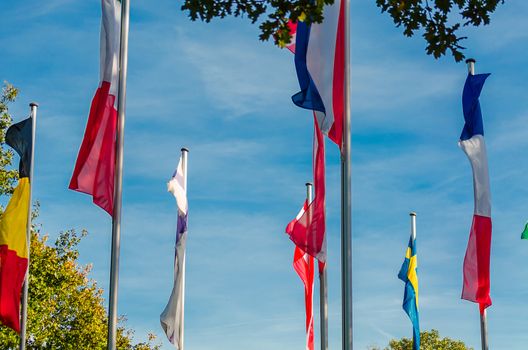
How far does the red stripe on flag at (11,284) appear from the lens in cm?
2245

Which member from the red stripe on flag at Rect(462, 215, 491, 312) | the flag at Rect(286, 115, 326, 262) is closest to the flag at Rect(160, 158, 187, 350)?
the flag at Rect(286, 115, 326, 262)

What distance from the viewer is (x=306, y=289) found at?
2250 cm

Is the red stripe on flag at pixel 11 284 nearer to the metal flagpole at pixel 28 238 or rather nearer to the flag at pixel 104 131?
the metal flagpole at pixel 28 238

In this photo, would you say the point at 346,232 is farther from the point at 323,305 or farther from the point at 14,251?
the point at 14,251

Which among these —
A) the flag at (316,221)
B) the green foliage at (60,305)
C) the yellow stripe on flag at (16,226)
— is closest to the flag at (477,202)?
the flag at (316,221)

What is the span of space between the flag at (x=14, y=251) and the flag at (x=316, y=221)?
8.03m

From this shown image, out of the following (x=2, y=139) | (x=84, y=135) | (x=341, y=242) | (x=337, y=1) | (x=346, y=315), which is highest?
(x=2, y=139)

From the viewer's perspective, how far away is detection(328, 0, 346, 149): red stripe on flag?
15695mm

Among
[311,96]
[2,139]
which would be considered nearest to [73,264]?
[2,139]

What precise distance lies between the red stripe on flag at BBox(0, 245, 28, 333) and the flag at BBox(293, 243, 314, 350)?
275 inches

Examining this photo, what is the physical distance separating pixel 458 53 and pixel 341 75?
4649 mm

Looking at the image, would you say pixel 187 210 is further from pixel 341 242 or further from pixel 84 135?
pixel 341 242

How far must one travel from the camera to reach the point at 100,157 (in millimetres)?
17297

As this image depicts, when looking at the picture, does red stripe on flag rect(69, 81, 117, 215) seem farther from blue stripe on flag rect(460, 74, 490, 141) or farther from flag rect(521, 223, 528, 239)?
flag rect(521, 223, 528, 239)
